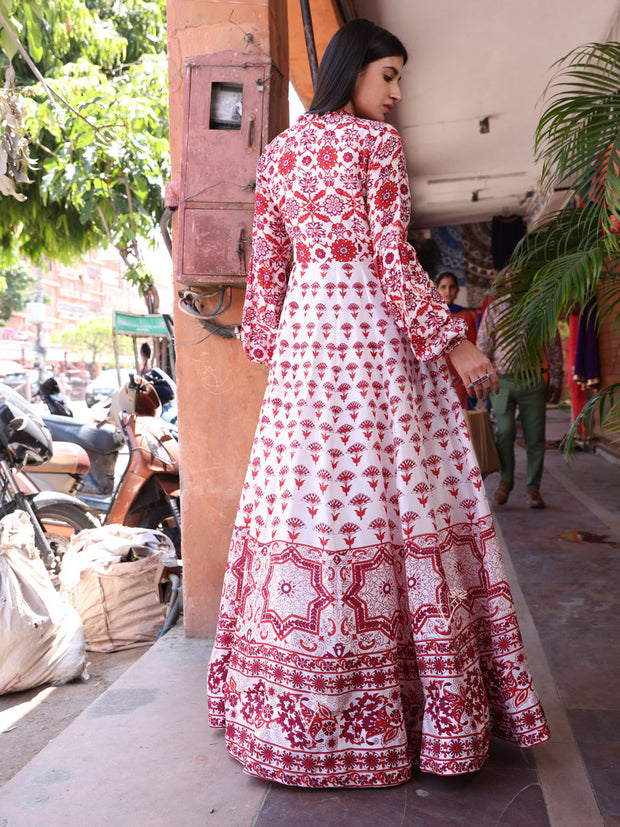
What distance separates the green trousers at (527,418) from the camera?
5.52 metres

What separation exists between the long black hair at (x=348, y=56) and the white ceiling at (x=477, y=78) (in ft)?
10.3

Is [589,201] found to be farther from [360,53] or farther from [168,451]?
[168,451]

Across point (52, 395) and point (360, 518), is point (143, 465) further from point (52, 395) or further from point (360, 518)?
point (360, 518)

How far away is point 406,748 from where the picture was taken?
177 centimetres

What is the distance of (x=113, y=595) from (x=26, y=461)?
3.77ft

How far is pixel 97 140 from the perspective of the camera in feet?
22.7

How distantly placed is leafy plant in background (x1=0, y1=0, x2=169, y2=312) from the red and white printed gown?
3.12 meters

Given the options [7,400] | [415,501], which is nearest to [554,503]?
[7,400]

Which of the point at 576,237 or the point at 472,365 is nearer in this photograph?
the point at 472,365

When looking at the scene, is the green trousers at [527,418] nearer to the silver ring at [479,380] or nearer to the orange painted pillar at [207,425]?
the orange painted pillar at [207,425]

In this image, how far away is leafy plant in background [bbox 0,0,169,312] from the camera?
Answer: 22.6 ft

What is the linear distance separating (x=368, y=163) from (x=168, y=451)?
116 inches

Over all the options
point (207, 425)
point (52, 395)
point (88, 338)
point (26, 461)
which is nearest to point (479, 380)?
point (207, 425)

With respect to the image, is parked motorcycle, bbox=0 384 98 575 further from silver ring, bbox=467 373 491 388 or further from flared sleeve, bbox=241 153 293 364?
silver ring, bbox=467 373 491 388
